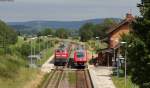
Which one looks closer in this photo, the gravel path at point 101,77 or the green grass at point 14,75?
the green grass at point 14,75

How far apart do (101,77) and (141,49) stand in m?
A: 31.5

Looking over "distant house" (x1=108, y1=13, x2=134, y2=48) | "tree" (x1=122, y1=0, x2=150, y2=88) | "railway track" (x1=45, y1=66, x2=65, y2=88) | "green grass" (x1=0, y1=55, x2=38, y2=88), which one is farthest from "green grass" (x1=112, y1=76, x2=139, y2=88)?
"distant house" (x1=108, y1=13, x2=134, y2=48)

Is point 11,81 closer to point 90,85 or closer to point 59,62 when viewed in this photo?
point 90,85

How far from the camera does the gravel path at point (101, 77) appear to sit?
53.0 metres

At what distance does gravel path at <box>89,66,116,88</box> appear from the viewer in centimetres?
5299

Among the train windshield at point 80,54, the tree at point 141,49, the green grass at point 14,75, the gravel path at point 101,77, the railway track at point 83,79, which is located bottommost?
the railway track at point 83,79

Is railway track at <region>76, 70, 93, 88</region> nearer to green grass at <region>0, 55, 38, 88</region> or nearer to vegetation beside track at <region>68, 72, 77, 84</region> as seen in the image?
vegetation beside track at <region>68, 72, 77, 84</region>

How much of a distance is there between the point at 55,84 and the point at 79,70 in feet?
57.2

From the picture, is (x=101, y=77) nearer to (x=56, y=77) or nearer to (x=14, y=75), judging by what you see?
(x=56, y=77)

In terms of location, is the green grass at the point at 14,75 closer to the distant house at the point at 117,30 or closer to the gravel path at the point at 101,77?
the gravel path at the point at 101,77

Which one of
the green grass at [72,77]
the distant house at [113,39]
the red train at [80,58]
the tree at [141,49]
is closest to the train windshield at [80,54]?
the red train at [80,58]

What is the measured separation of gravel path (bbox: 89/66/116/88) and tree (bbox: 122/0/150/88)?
69.5 feet

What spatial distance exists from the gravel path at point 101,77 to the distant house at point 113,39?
3982mm

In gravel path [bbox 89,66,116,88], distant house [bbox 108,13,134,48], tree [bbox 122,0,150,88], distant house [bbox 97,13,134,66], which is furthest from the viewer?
distant house [bbox 108,13,134,48]
